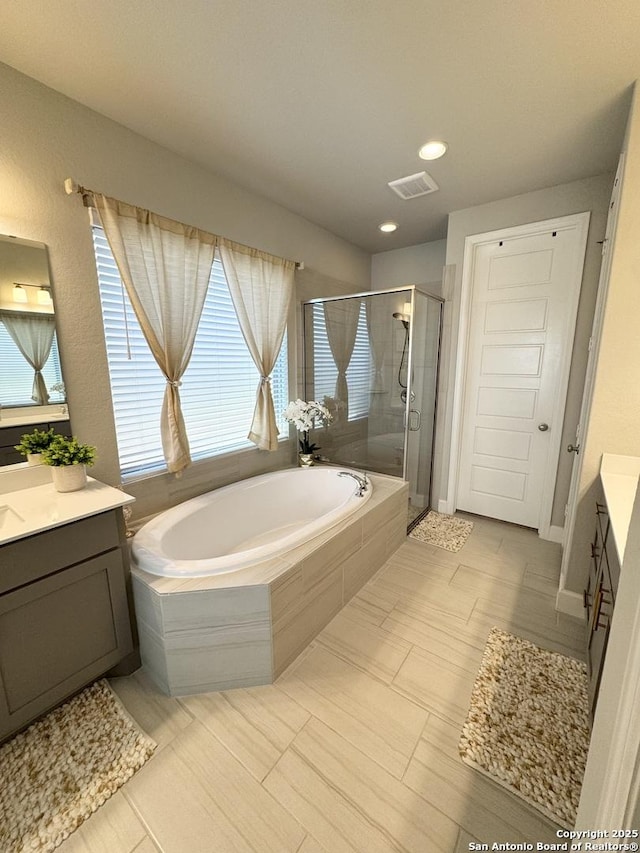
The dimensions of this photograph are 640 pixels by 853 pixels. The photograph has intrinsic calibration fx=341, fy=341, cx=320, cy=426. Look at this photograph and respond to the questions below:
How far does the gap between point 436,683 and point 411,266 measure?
11.5 feet

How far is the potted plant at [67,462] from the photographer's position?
1.51 m

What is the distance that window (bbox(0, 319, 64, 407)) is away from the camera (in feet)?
4.90

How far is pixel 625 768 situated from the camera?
1.60 feet

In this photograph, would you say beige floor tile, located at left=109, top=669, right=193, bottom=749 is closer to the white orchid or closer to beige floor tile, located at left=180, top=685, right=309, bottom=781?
beige floor tile, located at left=180, top=685, right=309, bottom=781

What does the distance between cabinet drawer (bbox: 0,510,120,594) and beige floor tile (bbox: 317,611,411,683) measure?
1.17m

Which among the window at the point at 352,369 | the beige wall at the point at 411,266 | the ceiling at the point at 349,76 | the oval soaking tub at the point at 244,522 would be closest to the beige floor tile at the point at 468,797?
the oval soaking tub at the point at 244,522

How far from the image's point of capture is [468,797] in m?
1.15

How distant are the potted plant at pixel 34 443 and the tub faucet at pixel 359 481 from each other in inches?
69.0

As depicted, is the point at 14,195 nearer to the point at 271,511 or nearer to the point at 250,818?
the point at 271,511

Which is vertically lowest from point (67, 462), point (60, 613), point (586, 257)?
point (60, 613)

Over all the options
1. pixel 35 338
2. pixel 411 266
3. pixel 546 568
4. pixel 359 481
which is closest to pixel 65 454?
pixel 35 338

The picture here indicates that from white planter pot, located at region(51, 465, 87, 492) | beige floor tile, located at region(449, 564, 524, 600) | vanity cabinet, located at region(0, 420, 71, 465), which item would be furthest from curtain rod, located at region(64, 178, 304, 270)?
beige floor tile, located at region(449, 564, 524, 600)

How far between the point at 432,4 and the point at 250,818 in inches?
109

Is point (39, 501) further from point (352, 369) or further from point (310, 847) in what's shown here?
point (352, 369)
